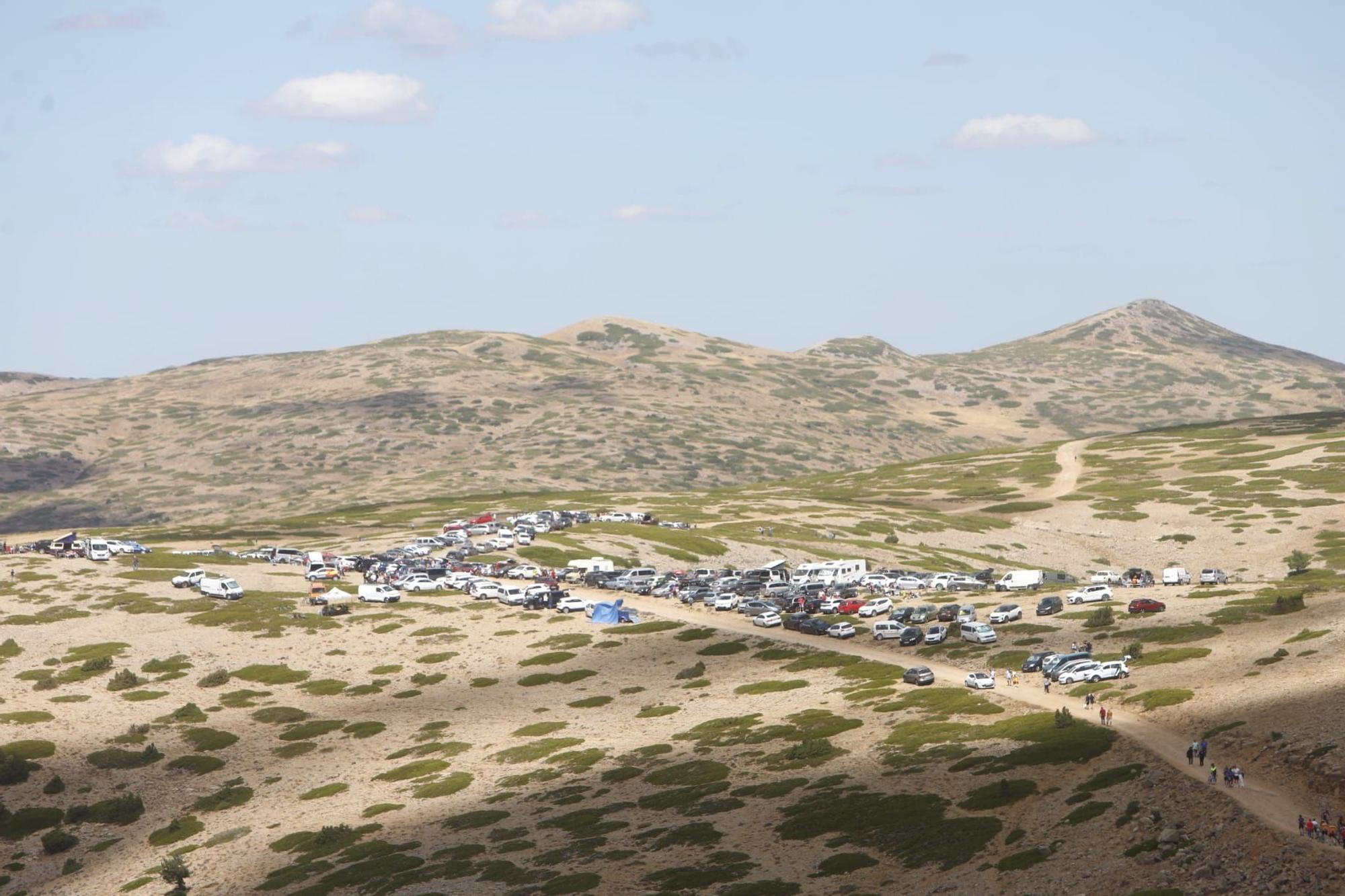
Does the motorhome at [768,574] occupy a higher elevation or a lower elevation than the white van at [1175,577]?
higher

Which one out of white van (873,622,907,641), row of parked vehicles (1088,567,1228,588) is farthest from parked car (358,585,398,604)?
row of parked vehicles (1088,567,1228,588)

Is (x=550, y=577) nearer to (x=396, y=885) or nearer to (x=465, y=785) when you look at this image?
(x=465, y=785)

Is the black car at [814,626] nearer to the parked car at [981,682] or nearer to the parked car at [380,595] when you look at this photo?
the parked car at [981,682]

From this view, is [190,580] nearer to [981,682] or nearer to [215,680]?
[215,680]

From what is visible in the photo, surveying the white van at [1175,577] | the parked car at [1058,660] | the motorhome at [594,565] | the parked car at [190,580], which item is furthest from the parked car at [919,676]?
the parked car at [190,580]

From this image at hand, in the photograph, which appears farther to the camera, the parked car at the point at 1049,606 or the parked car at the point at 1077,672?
the parked car at the point at 1049,606

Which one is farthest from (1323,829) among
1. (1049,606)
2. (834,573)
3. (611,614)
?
(834,573)

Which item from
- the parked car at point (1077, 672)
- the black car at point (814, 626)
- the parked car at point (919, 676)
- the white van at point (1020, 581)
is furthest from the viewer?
the white van at point (1020, 581)
